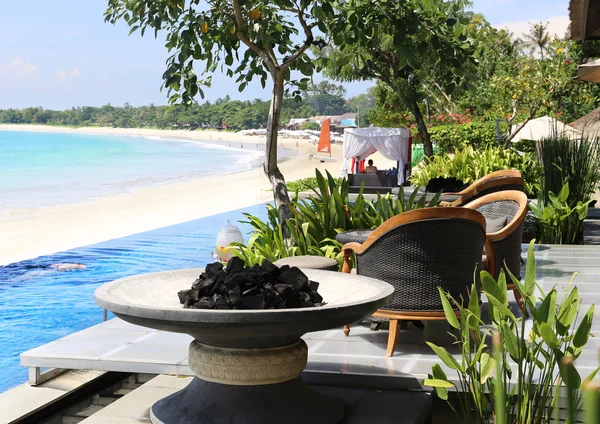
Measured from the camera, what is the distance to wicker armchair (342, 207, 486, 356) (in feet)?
12.6

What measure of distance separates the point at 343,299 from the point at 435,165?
1128 centimetres

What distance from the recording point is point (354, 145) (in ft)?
75.7

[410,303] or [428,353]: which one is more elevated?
[410,303]

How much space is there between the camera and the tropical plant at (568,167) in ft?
29.1

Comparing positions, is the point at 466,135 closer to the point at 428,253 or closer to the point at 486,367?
the point at 428,253

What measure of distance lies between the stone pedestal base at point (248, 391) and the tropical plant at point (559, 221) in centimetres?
618

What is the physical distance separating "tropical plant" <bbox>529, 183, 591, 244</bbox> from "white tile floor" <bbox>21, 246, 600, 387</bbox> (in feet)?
12.9

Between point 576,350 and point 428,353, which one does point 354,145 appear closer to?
point 428,353

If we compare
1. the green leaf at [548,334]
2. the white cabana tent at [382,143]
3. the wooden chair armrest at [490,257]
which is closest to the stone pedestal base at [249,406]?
the green leaf at [548,334]

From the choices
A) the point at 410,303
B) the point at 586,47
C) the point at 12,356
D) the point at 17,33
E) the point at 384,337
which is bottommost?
the point at 12,356

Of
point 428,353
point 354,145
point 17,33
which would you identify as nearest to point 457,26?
point 428,353

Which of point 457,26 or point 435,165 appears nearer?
point 457,26

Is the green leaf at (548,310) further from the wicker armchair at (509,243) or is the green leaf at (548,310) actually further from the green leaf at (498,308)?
the wicker armchair at (509,243)

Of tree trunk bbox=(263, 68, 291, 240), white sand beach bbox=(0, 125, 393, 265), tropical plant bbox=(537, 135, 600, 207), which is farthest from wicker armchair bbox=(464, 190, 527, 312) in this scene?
white sand beach bbox=(0, 125, 393, 265)
